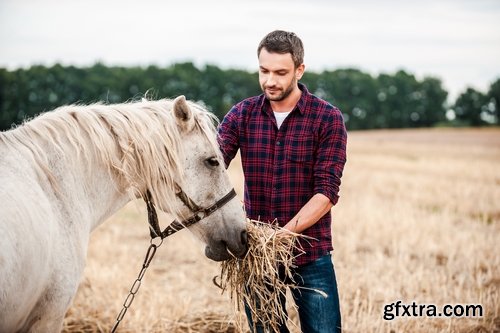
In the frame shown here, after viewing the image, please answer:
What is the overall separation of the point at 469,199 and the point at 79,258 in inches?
468

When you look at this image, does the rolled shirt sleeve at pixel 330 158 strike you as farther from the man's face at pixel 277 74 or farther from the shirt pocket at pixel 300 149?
the man's face at pixel 277 74

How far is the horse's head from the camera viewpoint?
9.52 feet

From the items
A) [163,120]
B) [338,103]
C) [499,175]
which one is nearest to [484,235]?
[163,120]

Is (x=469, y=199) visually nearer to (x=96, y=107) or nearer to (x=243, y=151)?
(x=243, y=151)

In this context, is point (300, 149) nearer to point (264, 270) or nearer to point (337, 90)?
point (264, 270)

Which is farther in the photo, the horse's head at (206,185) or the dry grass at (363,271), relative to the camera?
the dry grass at (363,271)

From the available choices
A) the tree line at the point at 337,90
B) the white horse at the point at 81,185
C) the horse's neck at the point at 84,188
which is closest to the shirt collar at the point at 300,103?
the white horse at the point at 81,185

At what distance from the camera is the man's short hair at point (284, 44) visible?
2.85m

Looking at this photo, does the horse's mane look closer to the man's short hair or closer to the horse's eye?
the horse's eye

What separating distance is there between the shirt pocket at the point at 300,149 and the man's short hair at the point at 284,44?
51 centimetres

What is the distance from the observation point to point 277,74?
293 centimetres

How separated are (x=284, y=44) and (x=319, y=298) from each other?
1.73m

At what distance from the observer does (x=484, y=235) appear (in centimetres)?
793

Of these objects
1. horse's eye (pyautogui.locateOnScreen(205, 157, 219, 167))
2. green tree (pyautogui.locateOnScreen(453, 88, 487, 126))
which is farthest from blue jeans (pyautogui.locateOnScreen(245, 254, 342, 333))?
green tree (pyautogui.locateOnScreen(453, 88, 487, 126))
